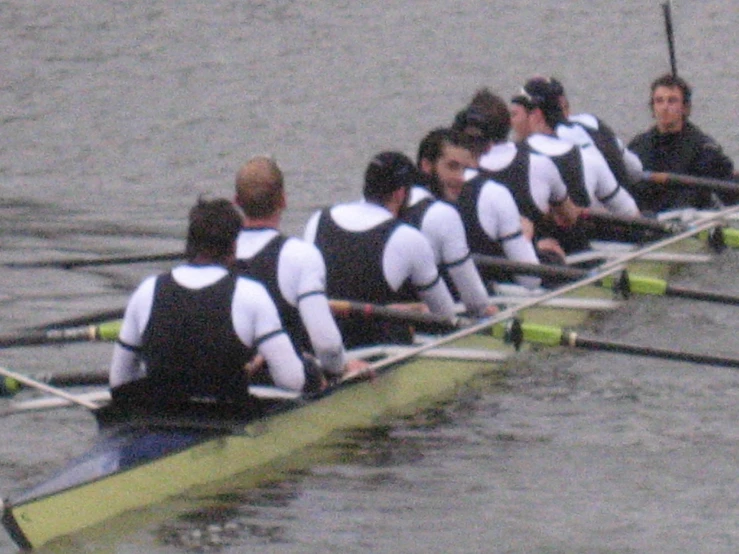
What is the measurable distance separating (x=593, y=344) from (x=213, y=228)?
283 cm

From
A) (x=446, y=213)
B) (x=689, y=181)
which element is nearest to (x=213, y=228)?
(x=446, y=213)

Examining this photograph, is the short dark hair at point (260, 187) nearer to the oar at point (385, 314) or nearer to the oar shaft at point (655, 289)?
the oar at point (385, 314)

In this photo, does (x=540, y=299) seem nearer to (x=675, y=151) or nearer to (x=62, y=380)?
(x=62, y=380)

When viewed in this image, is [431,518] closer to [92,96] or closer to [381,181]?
[381,181]

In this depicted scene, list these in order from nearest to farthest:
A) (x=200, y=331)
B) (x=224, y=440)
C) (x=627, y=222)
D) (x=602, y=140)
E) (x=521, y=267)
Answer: (x=200, y=331)
(x=224, y=440)
(x=521, y=267)
(x=627, y=222)
(x=602, y=140)

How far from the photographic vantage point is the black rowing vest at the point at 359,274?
1134 centimetres

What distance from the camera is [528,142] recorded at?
1372cm

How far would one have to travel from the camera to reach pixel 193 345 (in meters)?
9.83

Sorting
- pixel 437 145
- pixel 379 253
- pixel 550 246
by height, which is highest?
pixel 437 145

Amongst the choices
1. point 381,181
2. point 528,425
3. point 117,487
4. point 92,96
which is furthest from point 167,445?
point 92,96

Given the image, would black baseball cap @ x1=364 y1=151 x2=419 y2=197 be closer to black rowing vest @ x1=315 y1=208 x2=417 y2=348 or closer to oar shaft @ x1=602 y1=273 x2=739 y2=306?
black rowing vest @ x1=315 y1=208 x2=417 y2=348

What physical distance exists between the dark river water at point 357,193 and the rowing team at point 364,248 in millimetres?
658

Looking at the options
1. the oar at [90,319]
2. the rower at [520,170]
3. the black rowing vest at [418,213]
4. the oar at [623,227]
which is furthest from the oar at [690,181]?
the oar at [90,319]

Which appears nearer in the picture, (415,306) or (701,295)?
(415,306)
